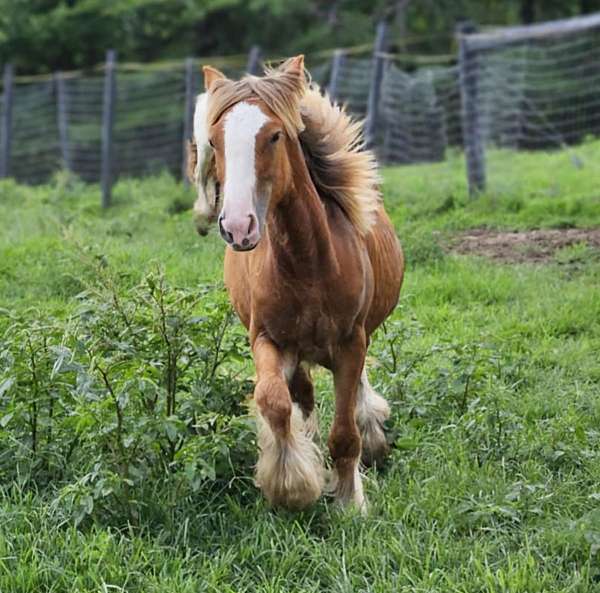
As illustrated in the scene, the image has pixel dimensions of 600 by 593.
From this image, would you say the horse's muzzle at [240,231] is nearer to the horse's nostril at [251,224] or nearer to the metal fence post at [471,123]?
the horse's nostril at [251,224]

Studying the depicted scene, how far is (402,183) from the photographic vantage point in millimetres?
12797

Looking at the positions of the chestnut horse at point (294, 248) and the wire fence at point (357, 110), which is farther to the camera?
the wire fence at point (357, 110)

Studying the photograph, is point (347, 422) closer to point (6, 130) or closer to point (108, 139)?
point (108, 139)

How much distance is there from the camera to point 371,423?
5117 mm

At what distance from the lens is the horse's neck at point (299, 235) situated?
14.5ft

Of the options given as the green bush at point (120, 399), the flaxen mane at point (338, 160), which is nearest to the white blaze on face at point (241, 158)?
the flaxen mane at point (338, 160)

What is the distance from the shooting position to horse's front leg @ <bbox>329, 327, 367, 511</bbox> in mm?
4617

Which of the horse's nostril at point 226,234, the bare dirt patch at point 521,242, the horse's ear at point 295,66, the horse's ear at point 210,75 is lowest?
the bare dirt patch at point 521,242

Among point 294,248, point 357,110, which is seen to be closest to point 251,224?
point 294,248

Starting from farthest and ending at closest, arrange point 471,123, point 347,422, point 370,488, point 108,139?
point 108,139, point 471,123, point 370,488, point 347,422

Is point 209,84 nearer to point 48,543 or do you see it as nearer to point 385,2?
point 48,543

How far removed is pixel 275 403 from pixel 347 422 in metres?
0.55

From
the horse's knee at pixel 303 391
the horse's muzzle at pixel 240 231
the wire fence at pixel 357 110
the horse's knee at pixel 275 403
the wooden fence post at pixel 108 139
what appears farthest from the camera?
the wire fence at pixel 357 110

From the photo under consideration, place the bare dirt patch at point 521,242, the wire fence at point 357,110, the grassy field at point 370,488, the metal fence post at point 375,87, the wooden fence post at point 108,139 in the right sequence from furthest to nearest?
the wire fence at point 357,110 < the wooden fence post at point 108,139 < the metal fence post at point 375,87 < the bare dirt patch at point 521,242 < the grassy field at point 370,488
